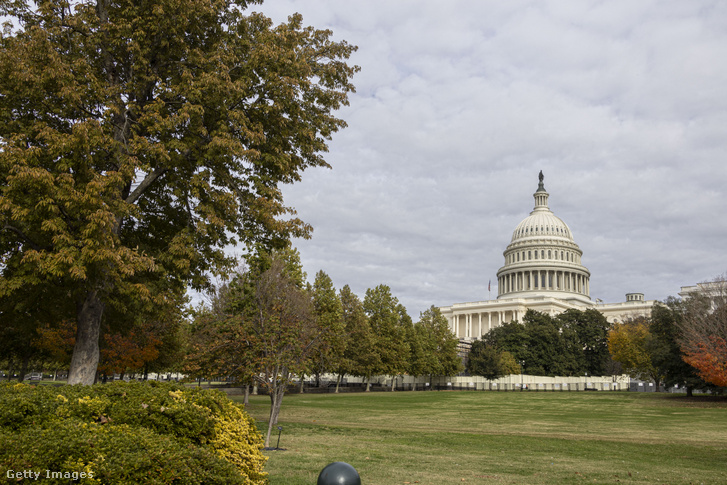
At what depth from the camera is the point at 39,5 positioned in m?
16.7

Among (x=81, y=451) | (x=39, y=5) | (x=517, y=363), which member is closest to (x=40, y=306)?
(x=39, y=5)

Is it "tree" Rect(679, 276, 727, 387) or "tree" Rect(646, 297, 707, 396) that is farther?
"tree" Rect(646, 297, 707, 396)

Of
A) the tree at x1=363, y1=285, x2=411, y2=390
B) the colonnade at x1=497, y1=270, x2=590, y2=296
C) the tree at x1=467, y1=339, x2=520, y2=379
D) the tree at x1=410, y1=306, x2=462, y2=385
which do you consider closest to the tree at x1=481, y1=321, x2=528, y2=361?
the tree at x1=467, y1=339, x2=520, y2=379

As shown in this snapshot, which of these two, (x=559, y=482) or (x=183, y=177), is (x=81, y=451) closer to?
(x=559, y=482)

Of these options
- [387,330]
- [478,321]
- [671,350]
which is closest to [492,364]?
[387,330]

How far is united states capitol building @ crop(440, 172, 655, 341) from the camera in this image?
143875 millimetres

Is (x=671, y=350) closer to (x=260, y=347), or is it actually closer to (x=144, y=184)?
(x=260, y=347)

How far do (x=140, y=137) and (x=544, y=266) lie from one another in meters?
148

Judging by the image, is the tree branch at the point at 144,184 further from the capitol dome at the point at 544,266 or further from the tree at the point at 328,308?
the capitol dome at the point at 544,266

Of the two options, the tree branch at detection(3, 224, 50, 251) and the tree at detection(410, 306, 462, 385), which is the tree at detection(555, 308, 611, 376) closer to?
the tree at detection(410, 306, 462, 385)

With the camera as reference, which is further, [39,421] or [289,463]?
[289,463]

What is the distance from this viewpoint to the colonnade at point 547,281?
15338cm

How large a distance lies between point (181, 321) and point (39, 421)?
113ft

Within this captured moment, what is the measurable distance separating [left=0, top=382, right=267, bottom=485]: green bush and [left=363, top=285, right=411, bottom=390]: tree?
5810cm
